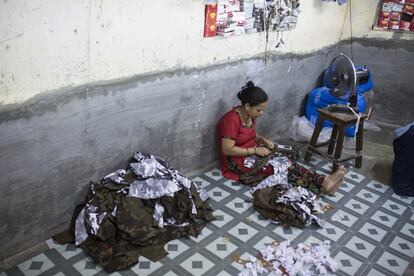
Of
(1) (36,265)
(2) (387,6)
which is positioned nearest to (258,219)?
(1) (36,265)

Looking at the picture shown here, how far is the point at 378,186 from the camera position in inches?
167

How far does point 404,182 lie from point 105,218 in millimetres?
3145

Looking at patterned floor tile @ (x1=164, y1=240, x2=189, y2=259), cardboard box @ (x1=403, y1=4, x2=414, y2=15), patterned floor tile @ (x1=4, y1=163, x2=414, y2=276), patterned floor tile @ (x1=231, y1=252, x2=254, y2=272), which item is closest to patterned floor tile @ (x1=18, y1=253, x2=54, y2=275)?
patterned floor tile @ (x1=4, y1=163, x2=414, y2=276)

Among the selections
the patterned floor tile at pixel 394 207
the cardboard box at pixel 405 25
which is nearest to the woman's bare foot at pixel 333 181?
the patterned floor tile at pixel 394 207

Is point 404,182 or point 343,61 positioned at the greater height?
point 343,61

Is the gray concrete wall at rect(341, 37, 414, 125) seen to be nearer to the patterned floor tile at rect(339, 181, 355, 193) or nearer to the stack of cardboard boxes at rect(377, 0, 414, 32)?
the stack of cardboard boxes at rect(377, 0, 414, 32)

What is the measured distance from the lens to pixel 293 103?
5363 millimetres

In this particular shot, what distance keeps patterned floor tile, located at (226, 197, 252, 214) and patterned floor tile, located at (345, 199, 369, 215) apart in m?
1.04

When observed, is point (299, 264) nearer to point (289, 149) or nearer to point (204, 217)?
point (204, 217)

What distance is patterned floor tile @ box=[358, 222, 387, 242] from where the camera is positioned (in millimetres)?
3379

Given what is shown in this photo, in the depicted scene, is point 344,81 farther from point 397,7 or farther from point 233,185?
point 397,7

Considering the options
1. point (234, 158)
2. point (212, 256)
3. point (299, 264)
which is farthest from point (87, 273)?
point (234, 158)

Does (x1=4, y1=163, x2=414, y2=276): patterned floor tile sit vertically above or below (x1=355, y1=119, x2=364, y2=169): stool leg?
→ below

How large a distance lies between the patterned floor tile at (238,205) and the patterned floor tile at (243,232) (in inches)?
8.5
